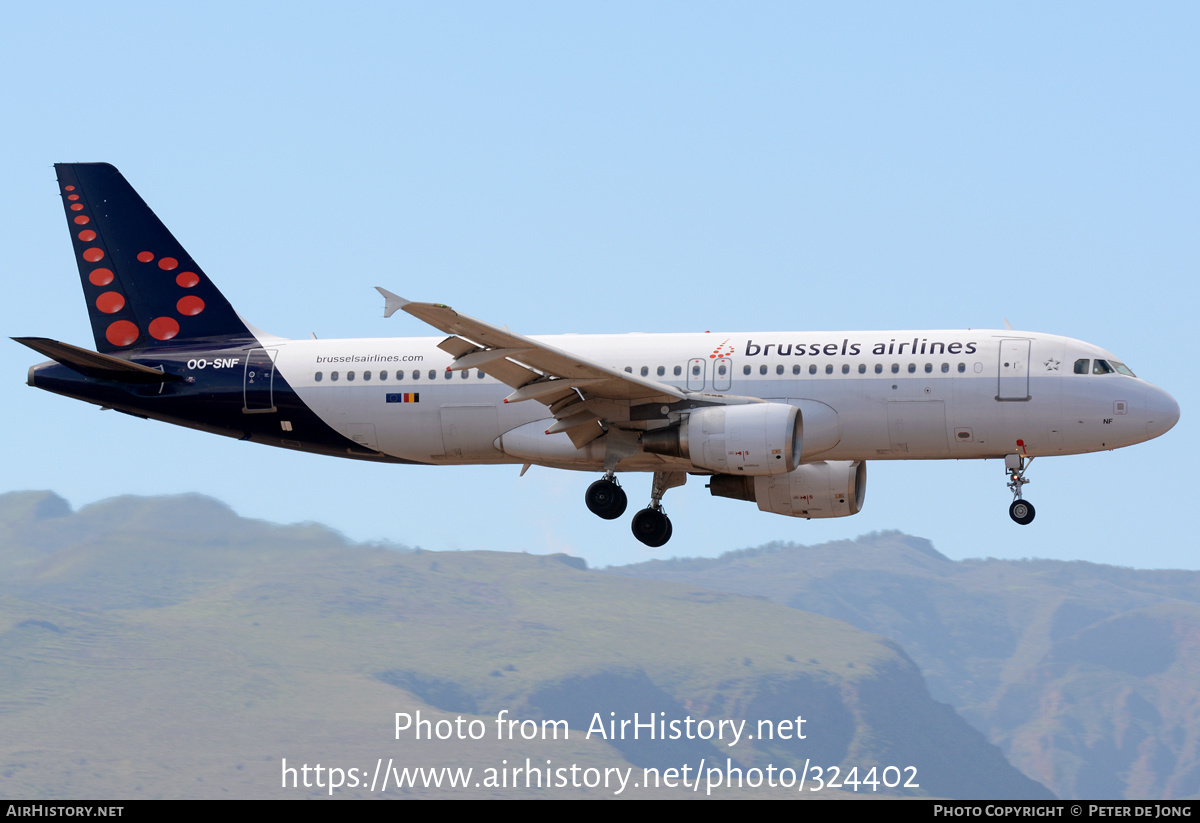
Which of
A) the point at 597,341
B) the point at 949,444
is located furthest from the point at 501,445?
the point at 949,444

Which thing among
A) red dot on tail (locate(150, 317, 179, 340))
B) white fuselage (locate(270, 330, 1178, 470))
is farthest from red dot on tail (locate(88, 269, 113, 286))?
white fuselage (locate(270, 330, 1178, 470))

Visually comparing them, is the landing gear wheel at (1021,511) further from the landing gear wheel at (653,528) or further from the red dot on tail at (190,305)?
the red dot on tail at (190,305)

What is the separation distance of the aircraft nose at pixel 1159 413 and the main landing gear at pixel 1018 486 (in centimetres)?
279

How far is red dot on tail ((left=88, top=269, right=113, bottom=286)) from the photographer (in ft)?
143

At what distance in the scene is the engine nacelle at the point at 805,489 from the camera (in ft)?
135

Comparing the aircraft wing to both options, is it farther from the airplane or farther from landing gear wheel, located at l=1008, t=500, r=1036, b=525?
landing gear wheel, located at l=1008, t=500, r=1036, b=525

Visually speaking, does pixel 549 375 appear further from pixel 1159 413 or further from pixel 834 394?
pixel 1159 413

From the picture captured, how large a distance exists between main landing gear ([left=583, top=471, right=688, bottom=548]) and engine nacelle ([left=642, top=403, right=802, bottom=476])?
247 cm

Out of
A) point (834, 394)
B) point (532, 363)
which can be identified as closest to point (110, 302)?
point (532, 363)

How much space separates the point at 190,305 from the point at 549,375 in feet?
38.8

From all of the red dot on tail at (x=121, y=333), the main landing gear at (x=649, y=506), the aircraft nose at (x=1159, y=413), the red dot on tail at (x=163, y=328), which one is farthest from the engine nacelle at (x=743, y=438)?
the red dot on tail at (x=121, y=333)
